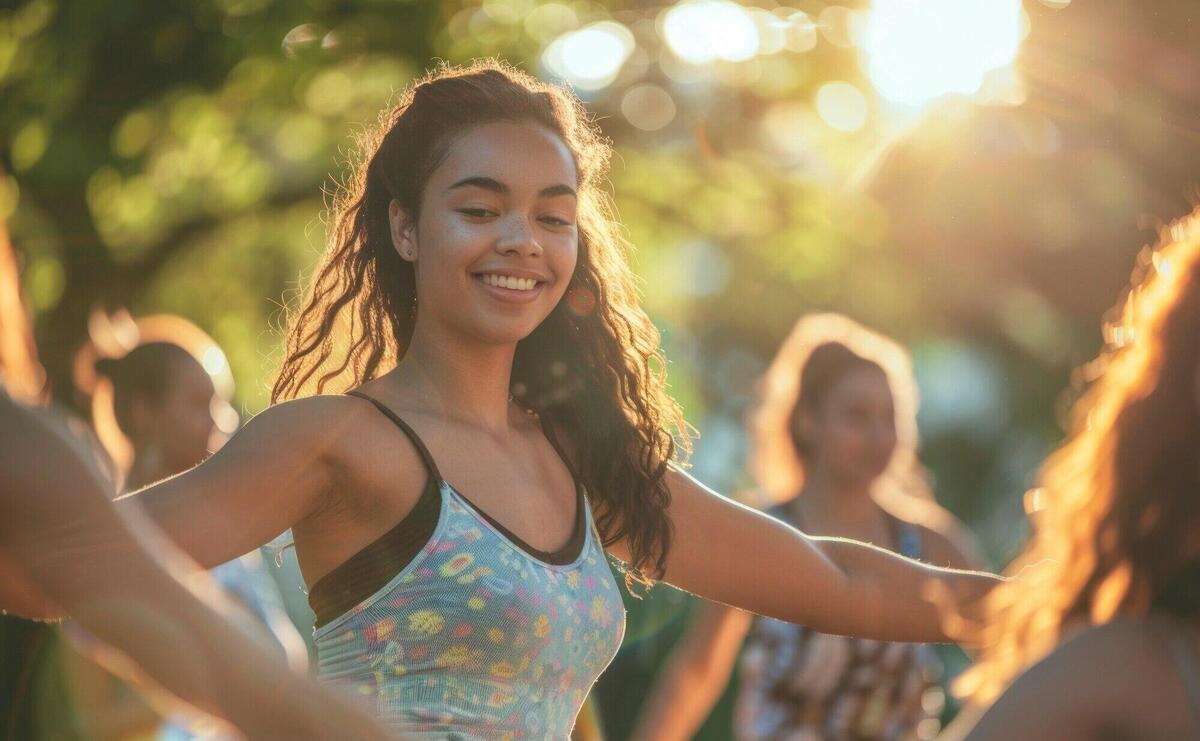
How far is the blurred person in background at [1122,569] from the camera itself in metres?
1.91

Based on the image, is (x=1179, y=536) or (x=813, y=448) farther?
(x=813, y=448)

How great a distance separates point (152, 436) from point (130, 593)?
4.28 metres

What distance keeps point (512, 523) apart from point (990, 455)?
14.9m

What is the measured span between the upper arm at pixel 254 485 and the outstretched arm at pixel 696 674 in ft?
9.09

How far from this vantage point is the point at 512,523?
2.88 metres

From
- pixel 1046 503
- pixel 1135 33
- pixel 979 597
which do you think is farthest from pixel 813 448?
pixel 1135 33

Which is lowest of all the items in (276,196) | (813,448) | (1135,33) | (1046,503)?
(1046,503)

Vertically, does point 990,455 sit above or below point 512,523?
above

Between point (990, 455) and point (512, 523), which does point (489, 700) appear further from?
point (990, 455)

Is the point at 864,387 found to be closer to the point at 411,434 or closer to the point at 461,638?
the point at 411,434

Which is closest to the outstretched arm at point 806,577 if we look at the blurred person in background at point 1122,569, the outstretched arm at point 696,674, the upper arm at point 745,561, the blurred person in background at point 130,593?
the upper arm at point 745,561

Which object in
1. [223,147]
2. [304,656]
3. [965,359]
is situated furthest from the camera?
[965,359]

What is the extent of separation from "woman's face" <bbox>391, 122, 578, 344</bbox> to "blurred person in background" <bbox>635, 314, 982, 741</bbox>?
7.81 feet

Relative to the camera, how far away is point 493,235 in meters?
3.04
